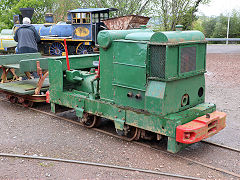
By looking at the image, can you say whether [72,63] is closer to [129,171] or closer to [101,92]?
[101,92]

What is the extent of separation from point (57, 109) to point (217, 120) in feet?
12.3

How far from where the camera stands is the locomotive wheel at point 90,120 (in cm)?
636

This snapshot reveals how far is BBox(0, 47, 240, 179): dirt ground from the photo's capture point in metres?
4.59

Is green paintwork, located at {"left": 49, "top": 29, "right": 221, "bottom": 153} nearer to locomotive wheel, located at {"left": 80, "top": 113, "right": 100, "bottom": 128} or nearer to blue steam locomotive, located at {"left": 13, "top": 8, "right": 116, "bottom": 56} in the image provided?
locomotive wheel, located at {"left": 80, "top": 113, "right": 100, "bottom": 128}

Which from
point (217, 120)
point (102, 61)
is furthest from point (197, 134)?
point (102, 61)

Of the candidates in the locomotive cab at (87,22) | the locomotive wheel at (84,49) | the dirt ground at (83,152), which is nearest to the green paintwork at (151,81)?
the dirt ground at (83,152)

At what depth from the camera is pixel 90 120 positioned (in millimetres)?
6555

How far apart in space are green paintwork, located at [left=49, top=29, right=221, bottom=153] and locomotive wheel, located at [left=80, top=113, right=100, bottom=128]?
9.3 inches

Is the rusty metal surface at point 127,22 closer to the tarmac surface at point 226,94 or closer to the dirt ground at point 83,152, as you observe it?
the tarmac surface at point 226,94

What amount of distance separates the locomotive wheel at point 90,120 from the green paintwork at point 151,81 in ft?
0.77

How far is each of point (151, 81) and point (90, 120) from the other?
2.11m

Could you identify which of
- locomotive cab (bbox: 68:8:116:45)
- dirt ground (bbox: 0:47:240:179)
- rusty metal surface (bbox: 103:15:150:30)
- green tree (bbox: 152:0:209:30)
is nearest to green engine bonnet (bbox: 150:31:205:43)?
dirt ground (bbox: 0:47:240:179)

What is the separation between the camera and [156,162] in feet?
Answer: 16.1

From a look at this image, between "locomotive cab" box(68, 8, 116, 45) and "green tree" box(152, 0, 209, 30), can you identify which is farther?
"locomotive cab" box(68, 8, 116, 45)
